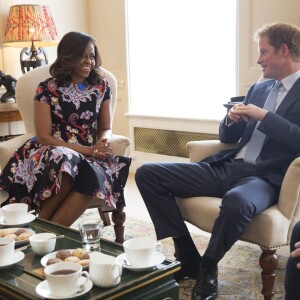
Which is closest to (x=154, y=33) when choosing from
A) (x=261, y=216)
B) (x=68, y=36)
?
(x=68, y=36)

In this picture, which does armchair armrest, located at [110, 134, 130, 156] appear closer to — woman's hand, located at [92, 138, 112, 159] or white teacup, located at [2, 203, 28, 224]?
woman's hand, located at [92, 138, 112, 159]

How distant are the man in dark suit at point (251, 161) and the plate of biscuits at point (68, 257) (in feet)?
2.43

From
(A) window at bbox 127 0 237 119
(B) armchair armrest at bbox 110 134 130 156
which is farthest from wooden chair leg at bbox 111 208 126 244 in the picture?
→ (A) window at bbox 127 0 237 119

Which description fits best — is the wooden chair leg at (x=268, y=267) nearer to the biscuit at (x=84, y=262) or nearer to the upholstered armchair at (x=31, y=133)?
the biscuit at (x=84, y=262)

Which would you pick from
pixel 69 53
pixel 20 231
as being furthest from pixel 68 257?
pixel 69 53

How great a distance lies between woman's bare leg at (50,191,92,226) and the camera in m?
2.47

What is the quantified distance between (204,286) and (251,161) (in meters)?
0.62

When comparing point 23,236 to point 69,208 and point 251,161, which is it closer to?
point 69,208

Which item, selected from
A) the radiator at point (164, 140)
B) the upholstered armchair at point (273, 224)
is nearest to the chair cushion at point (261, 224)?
the upholstered armchair at point (273, 224)

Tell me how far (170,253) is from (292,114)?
98 cm

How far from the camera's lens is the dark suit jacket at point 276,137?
2.17 meters

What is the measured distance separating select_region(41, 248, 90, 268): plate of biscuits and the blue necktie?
1.06 m

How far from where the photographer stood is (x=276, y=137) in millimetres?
2186

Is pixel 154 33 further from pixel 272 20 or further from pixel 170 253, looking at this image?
pixel 170 253
